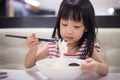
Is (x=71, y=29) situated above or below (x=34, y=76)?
above

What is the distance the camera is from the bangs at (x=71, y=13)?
117cm

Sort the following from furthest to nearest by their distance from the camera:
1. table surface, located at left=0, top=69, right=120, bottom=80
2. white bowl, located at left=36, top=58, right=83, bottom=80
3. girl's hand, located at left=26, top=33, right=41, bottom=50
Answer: girl's hand, located at left=26, top=33, right=41, bottom=50
table surface, located at left=0, top=69, right=120, bottom=80
white bowl, located at left=36, top=58, right=83, bottom=80

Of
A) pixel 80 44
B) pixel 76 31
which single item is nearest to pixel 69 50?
pixel 80 44

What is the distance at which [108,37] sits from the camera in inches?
70.6

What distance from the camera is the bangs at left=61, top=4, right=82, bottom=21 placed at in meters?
1.17

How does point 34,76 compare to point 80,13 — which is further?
point 80,13

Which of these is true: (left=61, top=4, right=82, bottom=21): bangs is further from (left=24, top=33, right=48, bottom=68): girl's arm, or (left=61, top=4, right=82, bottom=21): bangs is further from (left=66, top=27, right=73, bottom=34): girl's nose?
(left=24, top=33, right=48, bottom=68): girl's arm

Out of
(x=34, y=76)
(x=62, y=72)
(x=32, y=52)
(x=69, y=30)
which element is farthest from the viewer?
(x=32, y=52)

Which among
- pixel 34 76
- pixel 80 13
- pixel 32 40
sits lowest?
pixel 34 76

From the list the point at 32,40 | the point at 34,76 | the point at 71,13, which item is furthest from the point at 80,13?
the point at 34,76

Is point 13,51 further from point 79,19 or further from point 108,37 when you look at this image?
point 79,19

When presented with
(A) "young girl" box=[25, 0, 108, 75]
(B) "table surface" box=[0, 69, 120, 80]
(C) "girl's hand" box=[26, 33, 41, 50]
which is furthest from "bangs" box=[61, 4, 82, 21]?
(B) "table surface" box=[0, 69, 120, 80]

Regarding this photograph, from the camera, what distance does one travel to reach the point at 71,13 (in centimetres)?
118

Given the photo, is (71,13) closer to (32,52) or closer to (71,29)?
(71,29)
